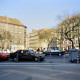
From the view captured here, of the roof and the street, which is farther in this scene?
the roof

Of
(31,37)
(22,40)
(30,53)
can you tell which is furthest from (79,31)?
(31,37)

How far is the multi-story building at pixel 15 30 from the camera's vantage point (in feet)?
236

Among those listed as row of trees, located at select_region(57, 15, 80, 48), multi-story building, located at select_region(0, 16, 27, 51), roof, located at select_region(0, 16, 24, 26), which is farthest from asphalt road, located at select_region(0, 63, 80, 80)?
roof, located at select_region(0, 16, 24, 26)

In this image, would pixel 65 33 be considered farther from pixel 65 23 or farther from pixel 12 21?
pixel 12 21

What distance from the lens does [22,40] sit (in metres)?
78.2

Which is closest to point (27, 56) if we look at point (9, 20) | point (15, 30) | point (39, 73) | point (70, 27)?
point (39, 73)

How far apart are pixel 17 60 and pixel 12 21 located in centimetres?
6460

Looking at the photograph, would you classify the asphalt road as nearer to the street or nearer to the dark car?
the street

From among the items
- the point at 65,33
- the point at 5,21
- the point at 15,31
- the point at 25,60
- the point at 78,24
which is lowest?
the point at 25,60

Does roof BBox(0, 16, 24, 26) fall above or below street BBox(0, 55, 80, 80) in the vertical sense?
above

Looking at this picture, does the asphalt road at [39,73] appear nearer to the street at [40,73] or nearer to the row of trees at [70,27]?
the street at [40,73]

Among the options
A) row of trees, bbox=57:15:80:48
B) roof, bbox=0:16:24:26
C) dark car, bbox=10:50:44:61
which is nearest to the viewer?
dark car, bbox=10:50:44:61

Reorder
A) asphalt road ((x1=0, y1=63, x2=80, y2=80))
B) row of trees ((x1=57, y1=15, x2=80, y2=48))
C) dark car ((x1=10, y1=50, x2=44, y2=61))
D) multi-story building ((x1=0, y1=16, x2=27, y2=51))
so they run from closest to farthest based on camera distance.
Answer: asphalt road ((x1=0, y1=63, x2=80, y2=80)), dark car ((x1=10, y1=50, x2=44, y2=61)), row of trees ((x1=57, y1=15, x2=80, y2=48)), multi-story building ((x1=0, y1=16, x2=27, y2=51))

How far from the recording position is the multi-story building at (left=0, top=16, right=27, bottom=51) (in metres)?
71.9
